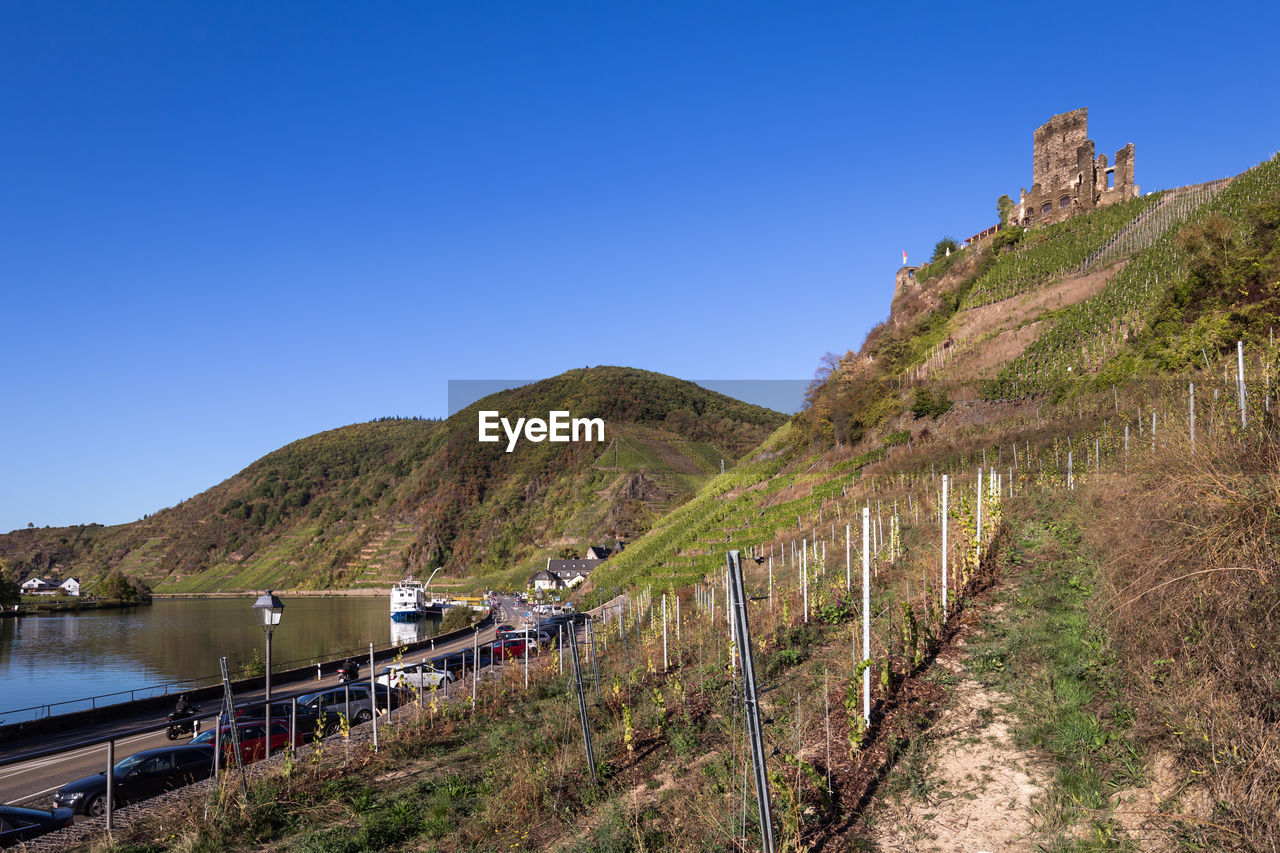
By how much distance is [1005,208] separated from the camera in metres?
83.5

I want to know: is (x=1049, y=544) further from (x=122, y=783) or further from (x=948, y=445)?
(x=948, y=445)

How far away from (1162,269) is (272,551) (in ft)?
680

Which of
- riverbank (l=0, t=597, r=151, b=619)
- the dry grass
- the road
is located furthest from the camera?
riverbank (l=0, t=597, r=151, b=619)

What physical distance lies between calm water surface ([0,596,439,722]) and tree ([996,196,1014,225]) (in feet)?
257

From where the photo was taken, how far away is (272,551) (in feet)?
644

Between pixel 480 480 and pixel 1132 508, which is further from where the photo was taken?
pixel 480 480

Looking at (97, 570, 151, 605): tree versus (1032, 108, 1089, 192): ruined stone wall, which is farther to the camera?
(97, 570, 151, 605): tree

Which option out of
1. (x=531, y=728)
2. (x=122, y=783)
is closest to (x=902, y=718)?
(x=531, y=728)

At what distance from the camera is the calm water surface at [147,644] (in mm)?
46219

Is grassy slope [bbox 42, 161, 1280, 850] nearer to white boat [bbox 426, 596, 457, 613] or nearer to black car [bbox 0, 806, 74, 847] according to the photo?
black car [bbox 0, 806, 74, 847]

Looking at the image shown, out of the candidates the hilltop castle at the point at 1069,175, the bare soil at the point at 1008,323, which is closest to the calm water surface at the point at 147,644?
the bare soil at the point at 1008,323

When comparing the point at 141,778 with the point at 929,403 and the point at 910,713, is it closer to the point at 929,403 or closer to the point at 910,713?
the point at 910,713

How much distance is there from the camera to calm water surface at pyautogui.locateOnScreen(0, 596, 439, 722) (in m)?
46.2

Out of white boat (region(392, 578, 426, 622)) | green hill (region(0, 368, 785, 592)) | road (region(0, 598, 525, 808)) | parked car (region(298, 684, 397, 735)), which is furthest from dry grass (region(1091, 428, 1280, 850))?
green hill (region(0, 368, 785, 592))
